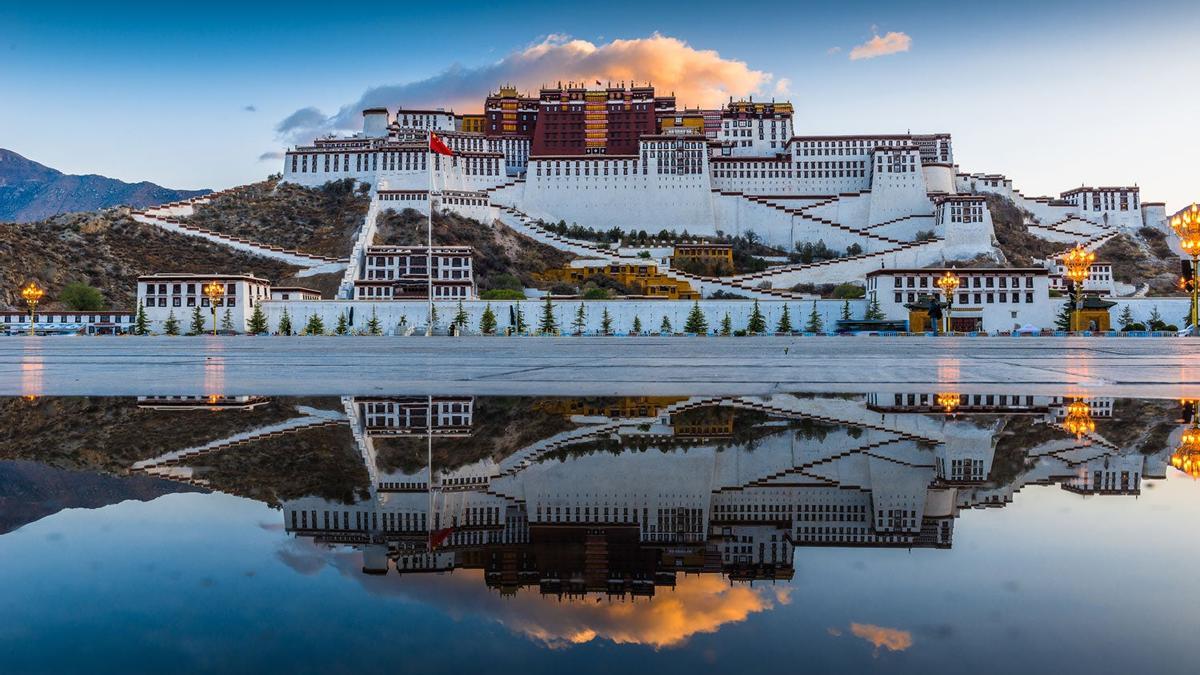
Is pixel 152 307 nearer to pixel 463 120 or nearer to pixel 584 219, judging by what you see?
pixel 584 219

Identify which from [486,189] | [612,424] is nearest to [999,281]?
[486,189]

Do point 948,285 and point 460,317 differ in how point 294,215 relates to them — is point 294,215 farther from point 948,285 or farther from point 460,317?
point 948,285

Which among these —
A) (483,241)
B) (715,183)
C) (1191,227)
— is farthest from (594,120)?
(1191,227)

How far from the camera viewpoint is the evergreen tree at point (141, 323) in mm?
60531

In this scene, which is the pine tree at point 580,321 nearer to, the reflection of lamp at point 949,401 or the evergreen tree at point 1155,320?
the evergreen tree at point 1155,320

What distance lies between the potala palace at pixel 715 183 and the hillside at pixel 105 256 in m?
13.4

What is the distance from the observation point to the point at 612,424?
6.05 metres

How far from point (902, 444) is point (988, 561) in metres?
2.50

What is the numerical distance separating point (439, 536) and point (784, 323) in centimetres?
6124

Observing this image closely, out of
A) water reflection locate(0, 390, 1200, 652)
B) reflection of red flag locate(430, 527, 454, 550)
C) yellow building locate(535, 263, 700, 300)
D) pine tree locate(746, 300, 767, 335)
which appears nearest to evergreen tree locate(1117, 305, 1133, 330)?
pine tree locate(746, 300, 767, 335)

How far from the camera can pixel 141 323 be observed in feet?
199

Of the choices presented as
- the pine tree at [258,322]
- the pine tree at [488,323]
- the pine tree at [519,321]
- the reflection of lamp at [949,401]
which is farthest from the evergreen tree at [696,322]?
the reflection of lamp at [949,401]

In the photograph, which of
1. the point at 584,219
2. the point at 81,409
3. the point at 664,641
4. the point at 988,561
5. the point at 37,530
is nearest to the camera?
the point at 664,641

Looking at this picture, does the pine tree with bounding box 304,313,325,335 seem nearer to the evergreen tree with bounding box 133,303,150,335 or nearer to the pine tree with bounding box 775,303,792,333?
the evergreen tree with bounding box 133,303,150,335
